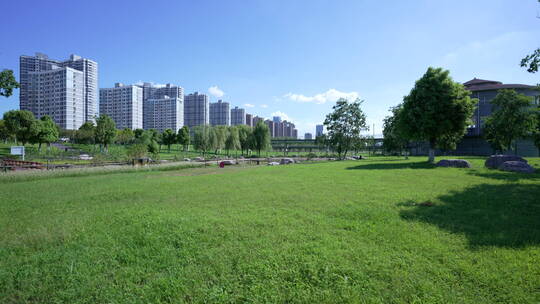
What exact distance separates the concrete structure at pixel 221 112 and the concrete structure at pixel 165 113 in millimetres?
21356

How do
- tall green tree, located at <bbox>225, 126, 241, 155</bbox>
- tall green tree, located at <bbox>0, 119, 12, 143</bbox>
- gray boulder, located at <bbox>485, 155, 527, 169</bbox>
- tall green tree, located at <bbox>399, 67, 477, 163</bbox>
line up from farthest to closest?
1. tall green tree, located at <bbox>0, 119, 12, 143</bbox>
2. tall green tree, located at <bbox>225, 126, 241, 155</bbox>
3. tall green tree, located at <bbox>399, 67, 477, 163</bbox>
4. gray boulder, located at <bbox>485, 155, 527, 169</bbox>

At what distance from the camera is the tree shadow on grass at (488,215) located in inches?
211

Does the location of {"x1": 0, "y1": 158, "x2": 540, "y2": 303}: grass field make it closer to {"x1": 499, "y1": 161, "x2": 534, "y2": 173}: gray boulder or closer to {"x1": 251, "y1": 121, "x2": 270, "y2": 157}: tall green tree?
{"x1": 499, "y1": 161, "x2": 534, "y2": 173}: gray boulder

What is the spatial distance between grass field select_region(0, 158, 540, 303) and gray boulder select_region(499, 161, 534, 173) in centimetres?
1126

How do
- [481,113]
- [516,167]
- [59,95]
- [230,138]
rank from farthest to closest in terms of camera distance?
[59,95], [481,113], [230,138], [516,167]

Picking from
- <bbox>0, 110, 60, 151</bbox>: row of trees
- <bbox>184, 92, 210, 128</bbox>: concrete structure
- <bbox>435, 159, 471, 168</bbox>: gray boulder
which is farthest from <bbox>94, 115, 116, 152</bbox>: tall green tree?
<bbox>184, 92, 210, 128</bbox>: concrete structure

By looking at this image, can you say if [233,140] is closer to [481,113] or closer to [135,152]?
[135,152]

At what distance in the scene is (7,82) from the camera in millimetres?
23172

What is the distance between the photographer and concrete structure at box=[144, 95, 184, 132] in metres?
161

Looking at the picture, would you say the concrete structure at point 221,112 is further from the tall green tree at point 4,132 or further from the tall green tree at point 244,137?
the tall green tree at point 244,137

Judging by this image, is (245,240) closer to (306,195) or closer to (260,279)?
(260,279)

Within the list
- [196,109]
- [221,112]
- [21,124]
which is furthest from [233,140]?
[196,109]

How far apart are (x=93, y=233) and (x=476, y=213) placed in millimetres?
10476

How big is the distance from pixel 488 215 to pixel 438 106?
833 inches
